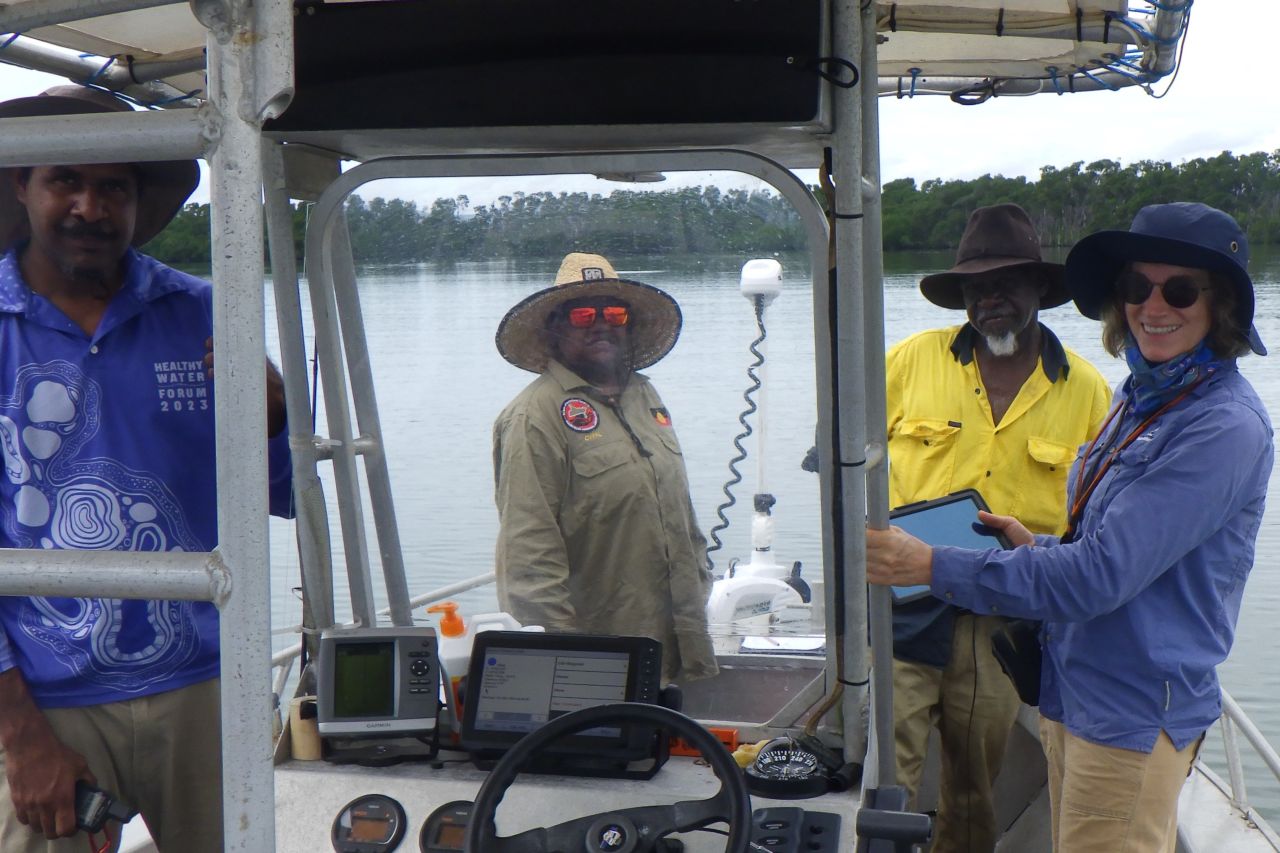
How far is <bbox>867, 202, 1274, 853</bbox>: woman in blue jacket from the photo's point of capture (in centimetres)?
237

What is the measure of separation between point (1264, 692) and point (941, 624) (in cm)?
904

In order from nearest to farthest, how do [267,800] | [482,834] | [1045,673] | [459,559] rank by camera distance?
[267,800] → [482,834] → [459,559] → [1045,673]

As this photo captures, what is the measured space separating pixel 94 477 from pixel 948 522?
1.95 metres

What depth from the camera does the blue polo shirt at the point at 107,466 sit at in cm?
215

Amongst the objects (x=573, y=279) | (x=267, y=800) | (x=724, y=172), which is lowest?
(x=267, y=800)

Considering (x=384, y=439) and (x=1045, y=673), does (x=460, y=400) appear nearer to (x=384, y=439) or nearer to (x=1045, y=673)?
(x=384, y=439)

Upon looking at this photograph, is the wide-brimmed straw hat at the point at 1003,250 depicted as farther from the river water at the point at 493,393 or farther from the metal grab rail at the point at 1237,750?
the river water at the point at 493,393

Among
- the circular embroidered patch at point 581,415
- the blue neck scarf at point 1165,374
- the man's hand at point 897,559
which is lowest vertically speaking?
the man's hand at point 897,559

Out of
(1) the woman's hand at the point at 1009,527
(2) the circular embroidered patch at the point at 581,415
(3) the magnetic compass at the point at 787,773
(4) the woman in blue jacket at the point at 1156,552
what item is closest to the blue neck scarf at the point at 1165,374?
(4) the woman in blue jacket at the point at 1156,552

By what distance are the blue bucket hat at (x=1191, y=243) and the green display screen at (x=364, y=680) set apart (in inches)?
68.2

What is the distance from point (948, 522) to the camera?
2.99 meters

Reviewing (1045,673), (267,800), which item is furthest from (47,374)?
(1045,673)

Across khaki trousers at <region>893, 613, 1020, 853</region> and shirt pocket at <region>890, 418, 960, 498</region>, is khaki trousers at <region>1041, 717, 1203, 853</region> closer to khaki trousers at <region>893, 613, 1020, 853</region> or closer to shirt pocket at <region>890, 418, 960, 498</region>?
khaki trousers at <region>893, 613, 1020, 853</region>

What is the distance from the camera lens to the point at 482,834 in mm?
1774
